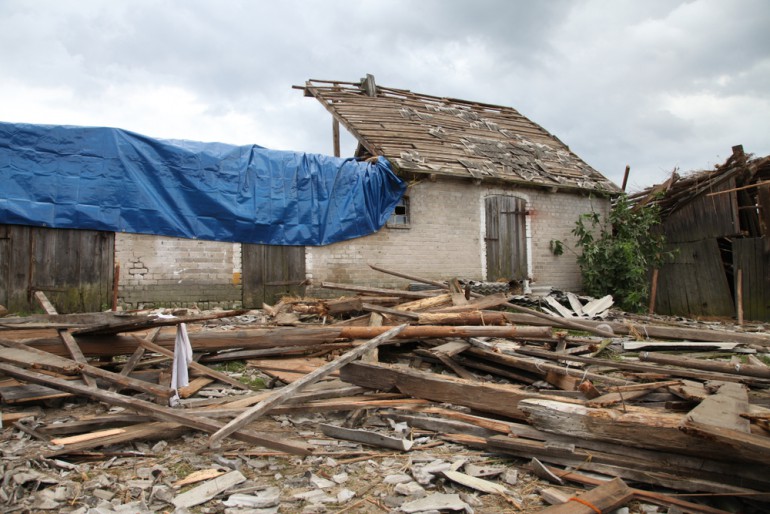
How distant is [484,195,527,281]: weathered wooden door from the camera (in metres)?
13.0

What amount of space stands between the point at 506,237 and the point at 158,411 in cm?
1061

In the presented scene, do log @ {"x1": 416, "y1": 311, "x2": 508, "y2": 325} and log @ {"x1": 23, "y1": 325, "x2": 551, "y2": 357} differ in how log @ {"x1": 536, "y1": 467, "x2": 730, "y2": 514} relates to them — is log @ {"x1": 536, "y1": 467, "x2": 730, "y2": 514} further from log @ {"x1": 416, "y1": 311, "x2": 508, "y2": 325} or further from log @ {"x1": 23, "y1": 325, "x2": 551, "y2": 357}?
log @ {"x1": 416, "y1": 311, "x2": 508, "y2": 325}

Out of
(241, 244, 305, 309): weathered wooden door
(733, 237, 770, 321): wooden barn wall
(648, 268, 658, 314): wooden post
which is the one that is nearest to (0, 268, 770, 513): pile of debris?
(241, 244, 305, 309): weathered wooden door

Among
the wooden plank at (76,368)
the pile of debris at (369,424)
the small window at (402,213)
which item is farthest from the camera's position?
the small window at (402,213)

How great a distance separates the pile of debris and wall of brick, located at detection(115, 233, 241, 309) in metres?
3.93

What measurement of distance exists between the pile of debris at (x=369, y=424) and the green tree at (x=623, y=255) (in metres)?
6.98

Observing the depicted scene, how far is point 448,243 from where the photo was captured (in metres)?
12.4

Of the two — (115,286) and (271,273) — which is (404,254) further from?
(115,286)

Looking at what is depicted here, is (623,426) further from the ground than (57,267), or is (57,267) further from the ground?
(57,267)

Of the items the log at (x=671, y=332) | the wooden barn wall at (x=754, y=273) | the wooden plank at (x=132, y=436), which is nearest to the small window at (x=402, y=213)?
the log at (x=671, y=332)

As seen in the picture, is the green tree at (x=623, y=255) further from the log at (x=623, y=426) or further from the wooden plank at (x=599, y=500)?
the wooden plank at (x=599, y=500)

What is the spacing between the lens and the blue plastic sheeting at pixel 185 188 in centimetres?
872

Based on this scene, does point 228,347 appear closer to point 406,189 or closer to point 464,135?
point 406,189

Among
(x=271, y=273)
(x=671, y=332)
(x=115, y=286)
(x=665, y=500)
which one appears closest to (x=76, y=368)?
(x=665, y=500)
